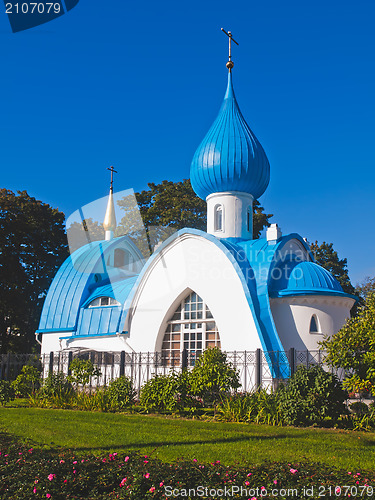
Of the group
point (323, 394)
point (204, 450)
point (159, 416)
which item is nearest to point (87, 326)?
point (159, 416)

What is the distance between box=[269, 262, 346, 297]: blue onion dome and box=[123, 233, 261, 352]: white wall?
1203 mm

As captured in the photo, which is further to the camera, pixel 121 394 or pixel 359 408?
pixel 121 394

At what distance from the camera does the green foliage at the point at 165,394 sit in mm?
12023

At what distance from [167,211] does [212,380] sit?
61.4ft

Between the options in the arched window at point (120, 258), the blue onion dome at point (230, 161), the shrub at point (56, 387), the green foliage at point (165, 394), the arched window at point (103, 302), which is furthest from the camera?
the arched window at point (120, 258)

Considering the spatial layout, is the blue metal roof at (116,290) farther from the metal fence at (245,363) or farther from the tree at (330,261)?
the tree at (330,261)

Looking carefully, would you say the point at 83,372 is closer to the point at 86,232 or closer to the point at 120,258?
the point at 120,258

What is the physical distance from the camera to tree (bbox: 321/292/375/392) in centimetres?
928

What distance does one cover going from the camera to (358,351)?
9.70 meters

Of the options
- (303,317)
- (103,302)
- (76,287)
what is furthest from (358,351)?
(76,287)

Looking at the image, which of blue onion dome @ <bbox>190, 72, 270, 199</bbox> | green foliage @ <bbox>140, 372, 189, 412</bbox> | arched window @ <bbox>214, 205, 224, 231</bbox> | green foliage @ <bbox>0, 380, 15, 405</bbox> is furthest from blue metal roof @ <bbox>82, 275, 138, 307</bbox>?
green foliage @ <bbox>140, 372, 189, 412</bbox>

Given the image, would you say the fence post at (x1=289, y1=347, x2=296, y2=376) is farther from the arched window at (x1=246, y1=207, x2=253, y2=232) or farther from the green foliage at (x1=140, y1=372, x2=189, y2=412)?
the arched window at (x1=246, y1=207, x2=253, y2=232)

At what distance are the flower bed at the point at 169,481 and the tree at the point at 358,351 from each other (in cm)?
402

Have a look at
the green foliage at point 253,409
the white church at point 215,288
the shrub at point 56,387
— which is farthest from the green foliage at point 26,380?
the green foliage at point 253,409
